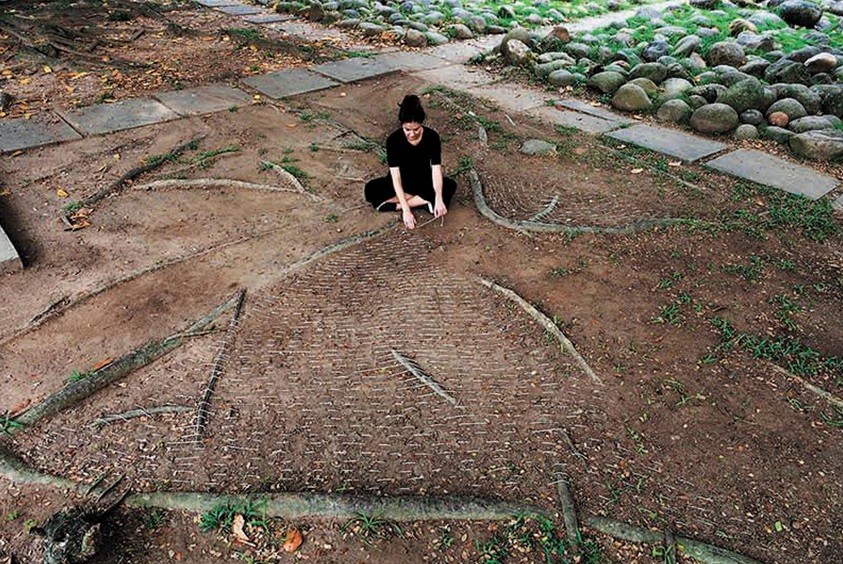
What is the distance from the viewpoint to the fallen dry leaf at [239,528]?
225cm

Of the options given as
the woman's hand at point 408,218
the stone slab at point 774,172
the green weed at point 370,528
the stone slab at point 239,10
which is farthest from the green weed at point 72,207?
the stone slab at point 239,10

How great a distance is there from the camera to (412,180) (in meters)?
4.29

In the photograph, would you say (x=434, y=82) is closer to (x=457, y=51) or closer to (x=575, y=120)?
(x=457, y=51)

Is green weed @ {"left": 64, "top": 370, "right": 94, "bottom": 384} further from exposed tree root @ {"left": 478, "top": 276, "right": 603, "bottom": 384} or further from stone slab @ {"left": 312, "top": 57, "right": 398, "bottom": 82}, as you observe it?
stone slab @ {"left": 312, "top": 57, "right": 398, "bottom": 82}

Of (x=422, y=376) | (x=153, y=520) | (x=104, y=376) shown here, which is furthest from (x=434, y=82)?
(x=153, y=520)

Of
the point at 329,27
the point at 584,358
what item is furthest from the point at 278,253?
the point at 329,27

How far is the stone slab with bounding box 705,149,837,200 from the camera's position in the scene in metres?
4.74

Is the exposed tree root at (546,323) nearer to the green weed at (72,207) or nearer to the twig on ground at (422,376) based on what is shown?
the twig on ground at (422,376)

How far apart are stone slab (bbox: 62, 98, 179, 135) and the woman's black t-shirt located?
9.81 ft

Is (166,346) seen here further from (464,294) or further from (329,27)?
(329,27)

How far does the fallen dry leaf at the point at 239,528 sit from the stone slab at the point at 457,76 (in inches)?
222

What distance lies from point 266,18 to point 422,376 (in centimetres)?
852

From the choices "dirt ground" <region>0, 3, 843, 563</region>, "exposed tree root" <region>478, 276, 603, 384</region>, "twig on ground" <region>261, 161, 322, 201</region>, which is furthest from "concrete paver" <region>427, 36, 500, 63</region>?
"exposed tree root" <region>478, 276, 603, 384</region>

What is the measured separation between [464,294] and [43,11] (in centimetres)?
962
